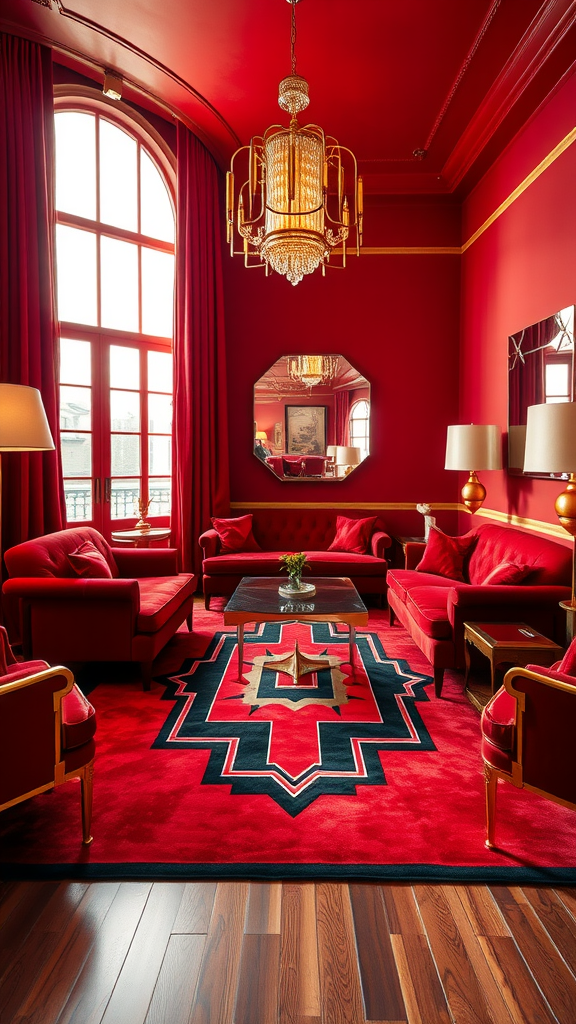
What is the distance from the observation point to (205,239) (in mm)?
6000

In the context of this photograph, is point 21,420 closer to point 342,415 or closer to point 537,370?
point 537,370

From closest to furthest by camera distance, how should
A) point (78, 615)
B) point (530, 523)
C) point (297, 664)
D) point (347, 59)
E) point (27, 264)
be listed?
point (78, 615) → point (297, 664) → point (347, 59) → point (27, 264) → point (530, 523)

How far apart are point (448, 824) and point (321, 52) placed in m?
4.66

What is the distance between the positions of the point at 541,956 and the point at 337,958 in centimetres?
57

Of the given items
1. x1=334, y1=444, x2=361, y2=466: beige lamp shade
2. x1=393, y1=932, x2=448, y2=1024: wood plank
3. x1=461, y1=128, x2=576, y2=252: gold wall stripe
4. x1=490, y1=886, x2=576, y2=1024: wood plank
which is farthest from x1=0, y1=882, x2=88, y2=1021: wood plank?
x1=334, y1=444, x2=361, y2=466: beige lamp shade

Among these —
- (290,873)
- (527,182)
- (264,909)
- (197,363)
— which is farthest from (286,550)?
(264,909)

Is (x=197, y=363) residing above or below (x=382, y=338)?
below

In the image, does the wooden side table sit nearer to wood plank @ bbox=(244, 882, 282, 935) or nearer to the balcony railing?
the balcony railing

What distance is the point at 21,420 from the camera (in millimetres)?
3076

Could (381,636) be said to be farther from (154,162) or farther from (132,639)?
(154,162)

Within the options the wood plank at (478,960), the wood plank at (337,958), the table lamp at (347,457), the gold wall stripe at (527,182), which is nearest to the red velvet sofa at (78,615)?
the wood plank at (337,958)

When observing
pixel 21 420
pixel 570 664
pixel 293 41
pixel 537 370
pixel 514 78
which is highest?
pixel 293 41

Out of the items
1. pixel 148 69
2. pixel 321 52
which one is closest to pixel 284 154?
pixel 321 52

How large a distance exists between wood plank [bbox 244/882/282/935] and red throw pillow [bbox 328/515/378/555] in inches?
161
